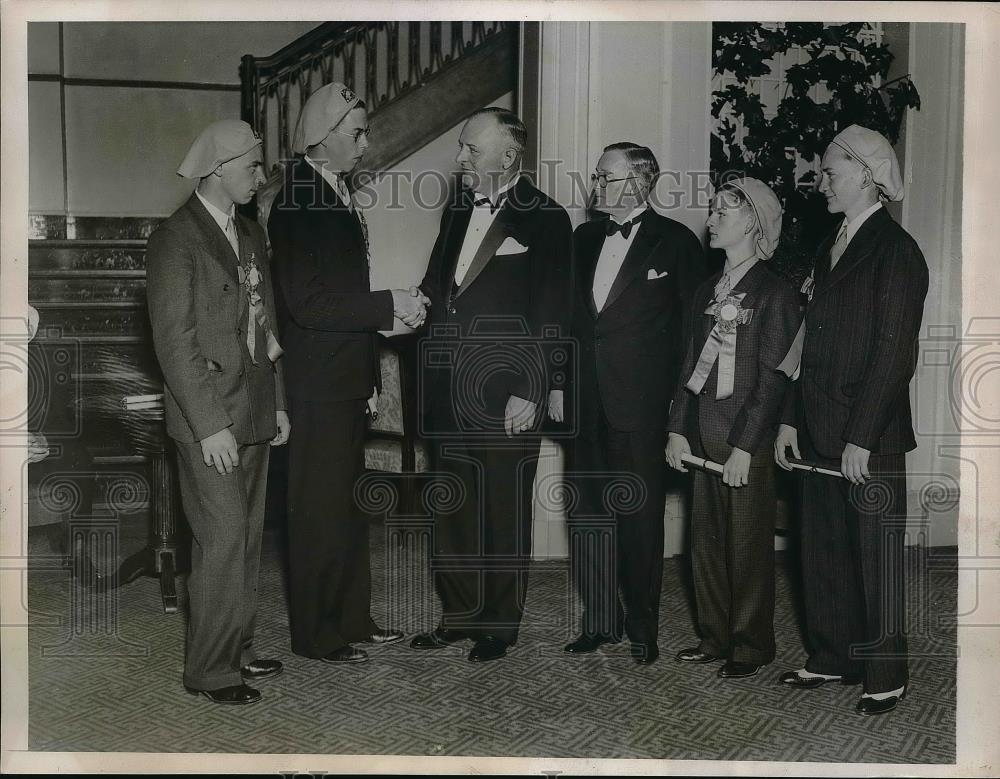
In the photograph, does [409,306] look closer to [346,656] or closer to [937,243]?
[346,656]

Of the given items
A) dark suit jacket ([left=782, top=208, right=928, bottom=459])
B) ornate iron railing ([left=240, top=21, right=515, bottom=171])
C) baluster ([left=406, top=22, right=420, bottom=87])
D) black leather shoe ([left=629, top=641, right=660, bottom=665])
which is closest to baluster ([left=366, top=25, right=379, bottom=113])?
ornate iron railing ([left=240, top=21, right=515, bottom=171])

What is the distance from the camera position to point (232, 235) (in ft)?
9.82

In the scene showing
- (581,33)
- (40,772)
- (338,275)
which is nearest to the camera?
(40,772)

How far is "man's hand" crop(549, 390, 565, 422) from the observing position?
3311mm

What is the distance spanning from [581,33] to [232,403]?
214 cm

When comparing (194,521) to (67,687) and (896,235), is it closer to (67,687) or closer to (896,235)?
(67,687)

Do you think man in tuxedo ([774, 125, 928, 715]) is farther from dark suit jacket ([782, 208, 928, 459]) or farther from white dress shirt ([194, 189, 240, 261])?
white dress shirt ([194, 189, 240, 261])

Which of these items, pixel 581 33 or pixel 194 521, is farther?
pixel 581 33

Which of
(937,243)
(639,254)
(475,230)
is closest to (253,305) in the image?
(475,230)

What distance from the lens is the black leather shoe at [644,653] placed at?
10.7 feet

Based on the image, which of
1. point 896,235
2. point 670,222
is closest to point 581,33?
point 670,222

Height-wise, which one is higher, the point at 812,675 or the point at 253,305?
the point at 253,305

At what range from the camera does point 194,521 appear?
2.91 meters

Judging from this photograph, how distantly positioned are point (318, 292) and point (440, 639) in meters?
1.30
